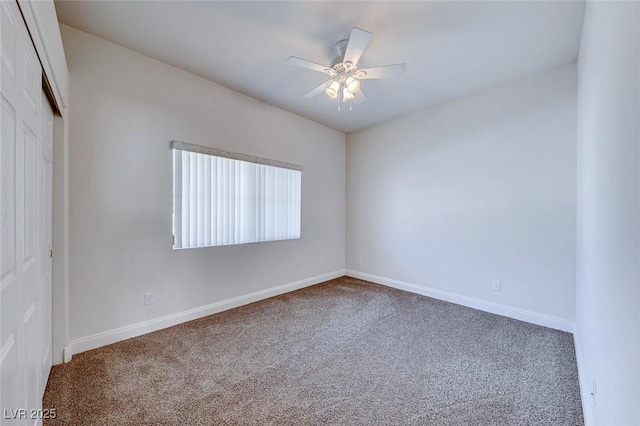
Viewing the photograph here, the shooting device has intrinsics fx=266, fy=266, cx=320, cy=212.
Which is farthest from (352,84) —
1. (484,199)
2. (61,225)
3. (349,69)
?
(61,225)

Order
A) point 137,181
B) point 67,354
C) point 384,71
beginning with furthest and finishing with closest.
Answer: point 137,181 < point 384,71 < point 67,354

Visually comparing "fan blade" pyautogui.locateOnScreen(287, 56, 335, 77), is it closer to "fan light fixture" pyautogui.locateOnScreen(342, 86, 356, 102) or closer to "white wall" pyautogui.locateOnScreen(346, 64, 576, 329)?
"fan light fixture" pyautogui.locateOnScreen(342, 86, 356, 102)

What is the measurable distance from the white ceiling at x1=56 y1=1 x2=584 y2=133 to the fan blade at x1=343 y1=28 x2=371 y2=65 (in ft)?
0.77

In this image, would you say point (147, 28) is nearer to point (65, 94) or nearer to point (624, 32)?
point (65, 94)

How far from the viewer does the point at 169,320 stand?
9.03 feet

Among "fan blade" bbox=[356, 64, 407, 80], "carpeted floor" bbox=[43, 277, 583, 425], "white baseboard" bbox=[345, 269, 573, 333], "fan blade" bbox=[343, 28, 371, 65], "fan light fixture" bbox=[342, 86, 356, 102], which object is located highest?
"fan blade" bbox=[343, 28, 371, 65]

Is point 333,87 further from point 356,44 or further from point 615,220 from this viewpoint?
point 615,220

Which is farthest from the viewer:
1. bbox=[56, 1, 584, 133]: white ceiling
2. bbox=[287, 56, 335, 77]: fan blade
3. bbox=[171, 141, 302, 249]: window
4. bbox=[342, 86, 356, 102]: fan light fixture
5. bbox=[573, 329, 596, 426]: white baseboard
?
bbox=[171, 141, 302, 249]: window

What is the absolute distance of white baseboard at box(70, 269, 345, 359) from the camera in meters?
2.28

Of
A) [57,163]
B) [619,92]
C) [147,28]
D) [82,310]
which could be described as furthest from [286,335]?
[147,28]

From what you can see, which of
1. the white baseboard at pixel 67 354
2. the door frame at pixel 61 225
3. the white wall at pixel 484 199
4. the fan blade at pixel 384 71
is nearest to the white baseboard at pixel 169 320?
the white baseboard at pixel 67 354

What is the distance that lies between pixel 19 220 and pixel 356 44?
7.25ft

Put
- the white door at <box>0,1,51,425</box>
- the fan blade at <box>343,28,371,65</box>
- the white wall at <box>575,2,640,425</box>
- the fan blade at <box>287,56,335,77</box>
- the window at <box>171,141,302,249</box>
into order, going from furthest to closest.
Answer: the window at <box>171,141,302,249</box>
the fan blade at <box>287,56,335,77</box>
the fan blade at <box>343,28,371,65</box>
the white door at <box>0,1,51,425</box>
the white wall at <box>575,2,640,425</box>

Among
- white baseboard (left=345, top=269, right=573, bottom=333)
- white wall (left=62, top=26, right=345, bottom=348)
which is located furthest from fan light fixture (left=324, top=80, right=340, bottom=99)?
white baseboard (left=345, top=269, right=573, bottom=333)
